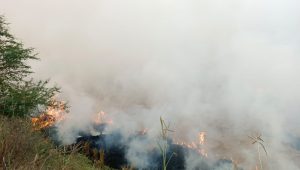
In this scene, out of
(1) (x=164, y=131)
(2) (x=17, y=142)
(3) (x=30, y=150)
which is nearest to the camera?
(1) (x=164, y=131)

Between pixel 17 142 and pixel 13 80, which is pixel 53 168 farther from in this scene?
pixel 13 80

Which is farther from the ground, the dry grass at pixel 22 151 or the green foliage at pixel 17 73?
the green foliage at pixel 17 73

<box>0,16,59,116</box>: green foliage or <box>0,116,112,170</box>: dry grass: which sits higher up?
<box>0,16,59,116</box>: green foliage

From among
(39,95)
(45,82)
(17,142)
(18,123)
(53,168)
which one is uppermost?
(45,82)

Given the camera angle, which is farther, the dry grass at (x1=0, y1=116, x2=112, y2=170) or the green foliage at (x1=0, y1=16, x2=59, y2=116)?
the green foliage at (x1=0, y1=16, x2=59, y2=116)

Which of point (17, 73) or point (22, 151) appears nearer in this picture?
point (22, 151)

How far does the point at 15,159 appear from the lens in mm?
4887

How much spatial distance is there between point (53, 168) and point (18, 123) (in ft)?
6.17

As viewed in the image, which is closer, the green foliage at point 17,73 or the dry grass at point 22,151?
the dry grass at point 22,151

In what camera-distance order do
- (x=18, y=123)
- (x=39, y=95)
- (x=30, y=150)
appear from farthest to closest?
1. (x=39, y=95)
2. (x=18, y=123)
3. (x=30, y=150)

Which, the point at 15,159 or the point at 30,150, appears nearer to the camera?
the point at 15,159

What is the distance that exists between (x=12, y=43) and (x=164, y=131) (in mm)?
21331

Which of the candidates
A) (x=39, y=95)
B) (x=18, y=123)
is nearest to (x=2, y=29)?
(x=39, y=95)

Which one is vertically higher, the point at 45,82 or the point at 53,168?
the point at 45,82
